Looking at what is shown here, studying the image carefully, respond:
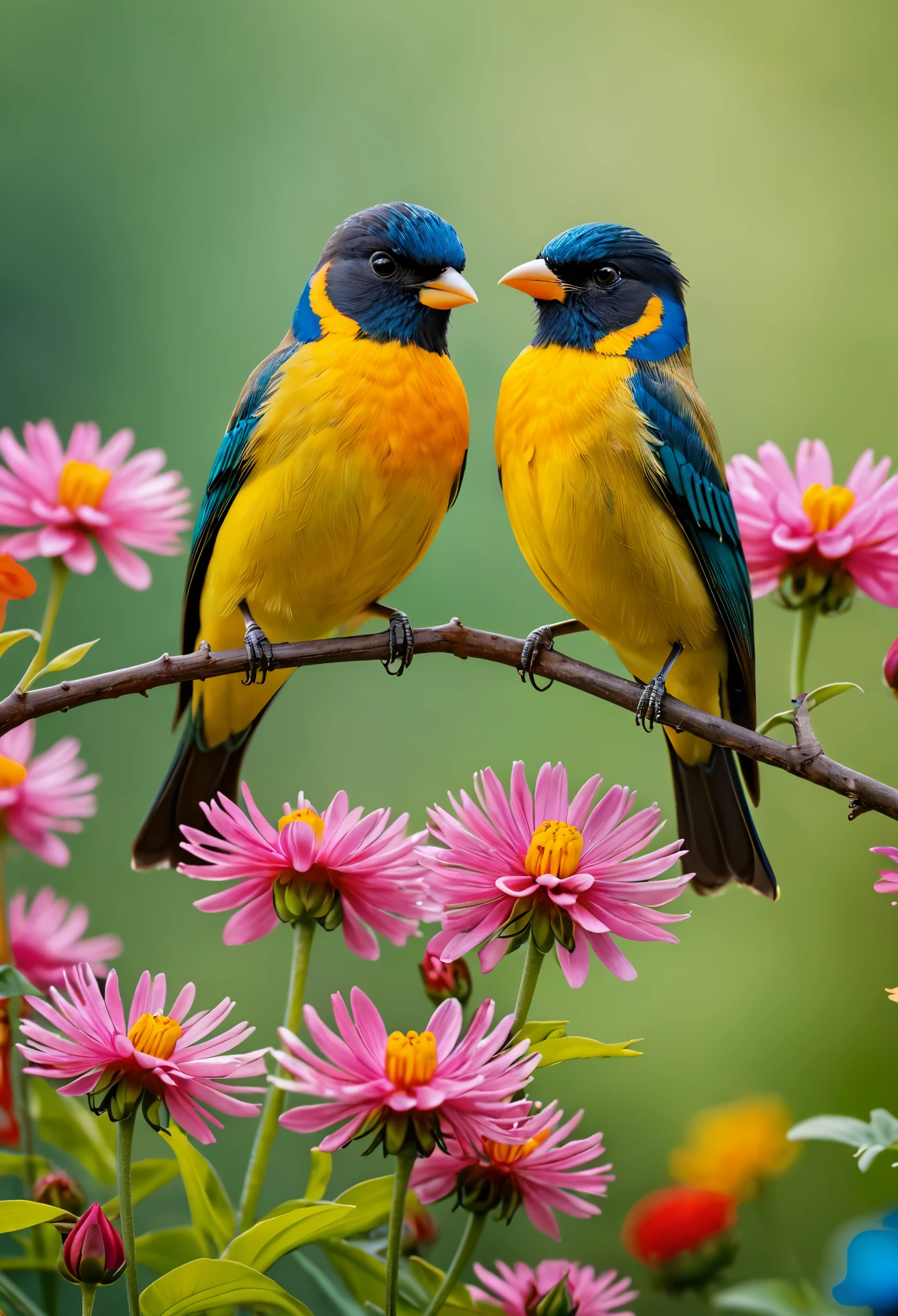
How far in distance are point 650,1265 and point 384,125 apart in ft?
9.26

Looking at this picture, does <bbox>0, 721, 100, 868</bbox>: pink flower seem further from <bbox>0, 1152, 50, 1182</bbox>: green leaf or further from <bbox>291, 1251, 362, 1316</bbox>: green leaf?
<bbox>291, 1251, 362, 1316</bbox>: green leaf

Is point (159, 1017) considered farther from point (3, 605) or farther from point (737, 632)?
point (737, 632)

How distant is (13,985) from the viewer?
794mm

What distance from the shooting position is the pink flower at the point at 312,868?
2.85 ft

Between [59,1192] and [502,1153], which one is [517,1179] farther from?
[59,1192]

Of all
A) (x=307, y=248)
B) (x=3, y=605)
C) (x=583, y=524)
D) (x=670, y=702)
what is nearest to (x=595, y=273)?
(x=583, y=524)

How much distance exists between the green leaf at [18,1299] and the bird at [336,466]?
1.59 ft

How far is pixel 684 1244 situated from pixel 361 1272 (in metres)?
0.35

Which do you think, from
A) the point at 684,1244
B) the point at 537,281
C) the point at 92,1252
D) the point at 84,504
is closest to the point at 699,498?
the point at 537,281

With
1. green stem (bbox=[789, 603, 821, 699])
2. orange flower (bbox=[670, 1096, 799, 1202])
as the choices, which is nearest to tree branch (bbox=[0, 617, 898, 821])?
green stem (bbox=[789, 603, 821, 699])

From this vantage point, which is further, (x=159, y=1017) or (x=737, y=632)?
(x=737, y=632)

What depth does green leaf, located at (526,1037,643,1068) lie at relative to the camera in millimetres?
805

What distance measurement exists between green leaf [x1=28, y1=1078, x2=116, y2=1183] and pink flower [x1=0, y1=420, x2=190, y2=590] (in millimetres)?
488

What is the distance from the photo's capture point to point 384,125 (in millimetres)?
3121
